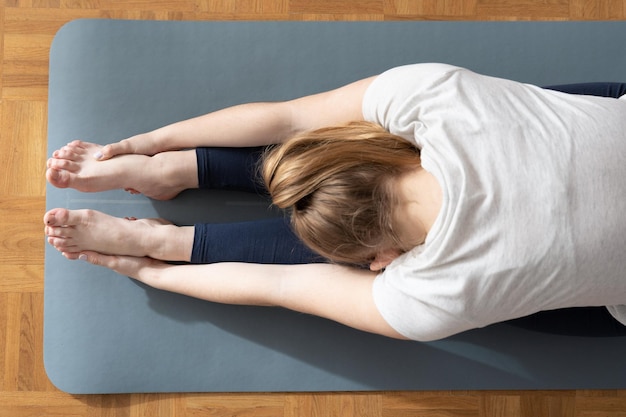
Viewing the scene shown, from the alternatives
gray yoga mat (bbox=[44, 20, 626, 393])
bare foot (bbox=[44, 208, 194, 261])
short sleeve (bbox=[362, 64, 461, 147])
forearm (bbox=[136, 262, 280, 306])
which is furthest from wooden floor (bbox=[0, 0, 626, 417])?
short sleeve (bbox=[362, 64, 461, 147])

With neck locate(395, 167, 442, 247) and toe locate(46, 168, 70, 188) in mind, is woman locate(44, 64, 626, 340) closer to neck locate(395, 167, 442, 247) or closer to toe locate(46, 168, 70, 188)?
neck locate(395, 167, 442, 247)

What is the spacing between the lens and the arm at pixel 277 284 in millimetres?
914

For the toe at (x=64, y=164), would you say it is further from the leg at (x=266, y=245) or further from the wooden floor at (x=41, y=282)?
the leg at (x=266, y=245)

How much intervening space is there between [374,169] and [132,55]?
62 centimetres

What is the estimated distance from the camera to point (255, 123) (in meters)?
0.99

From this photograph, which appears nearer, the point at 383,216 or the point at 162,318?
the point at 383,216

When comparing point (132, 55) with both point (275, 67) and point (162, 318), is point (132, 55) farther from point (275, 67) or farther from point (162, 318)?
point (162, 318)

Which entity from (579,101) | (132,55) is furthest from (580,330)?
(132,55)

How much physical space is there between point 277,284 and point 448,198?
389 mm

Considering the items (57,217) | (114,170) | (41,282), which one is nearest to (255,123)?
(114,170)

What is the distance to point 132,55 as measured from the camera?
1.14 m

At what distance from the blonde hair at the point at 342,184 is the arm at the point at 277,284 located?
0.12 metres

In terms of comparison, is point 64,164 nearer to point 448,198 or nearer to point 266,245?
point 266,245

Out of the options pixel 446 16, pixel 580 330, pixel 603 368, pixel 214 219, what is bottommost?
pixel 603 368
